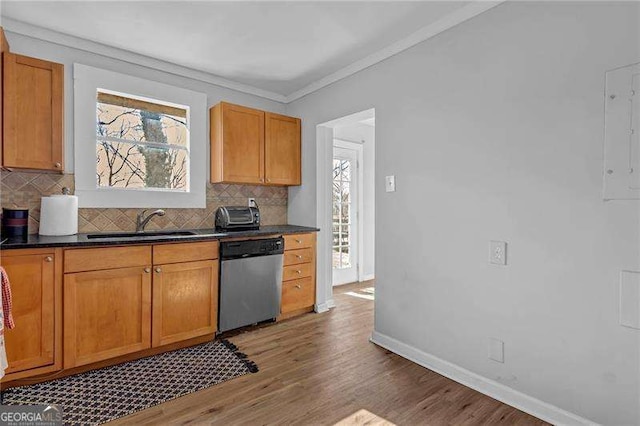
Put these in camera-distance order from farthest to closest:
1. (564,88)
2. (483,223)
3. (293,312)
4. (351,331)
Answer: (293,312) → (351,331) → (483,223) → (564,88)

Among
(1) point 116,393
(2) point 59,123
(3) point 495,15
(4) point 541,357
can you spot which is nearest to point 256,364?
(1) point 116,393

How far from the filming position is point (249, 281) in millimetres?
3035

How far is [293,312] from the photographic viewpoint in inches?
138

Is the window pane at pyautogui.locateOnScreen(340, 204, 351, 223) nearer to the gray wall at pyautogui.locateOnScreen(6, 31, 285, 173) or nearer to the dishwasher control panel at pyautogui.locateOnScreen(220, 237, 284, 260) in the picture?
the dishwasher control panel at pyautogui.locateOnScreen(220, 237, 284, 260)

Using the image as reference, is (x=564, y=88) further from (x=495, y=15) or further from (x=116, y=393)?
(x=116, y=393)

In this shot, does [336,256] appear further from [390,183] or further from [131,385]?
[131,385]

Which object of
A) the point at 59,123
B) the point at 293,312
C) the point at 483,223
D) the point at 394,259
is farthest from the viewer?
the point at 293,312

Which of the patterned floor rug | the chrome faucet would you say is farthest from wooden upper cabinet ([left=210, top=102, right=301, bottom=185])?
the patterned floor rug

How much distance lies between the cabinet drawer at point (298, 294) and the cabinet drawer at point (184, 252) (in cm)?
89

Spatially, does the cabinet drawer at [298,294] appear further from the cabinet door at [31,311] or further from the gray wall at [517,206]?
the cabinet door at [31,311]

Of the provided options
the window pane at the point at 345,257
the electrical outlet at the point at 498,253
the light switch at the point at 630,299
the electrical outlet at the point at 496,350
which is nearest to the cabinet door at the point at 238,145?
the window pane at the point at 345,257

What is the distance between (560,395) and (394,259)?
1.31 meters

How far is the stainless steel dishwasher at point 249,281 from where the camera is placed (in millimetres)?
2891

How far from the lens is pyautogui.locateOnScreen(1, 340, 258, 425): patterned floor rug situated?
6.25ft
